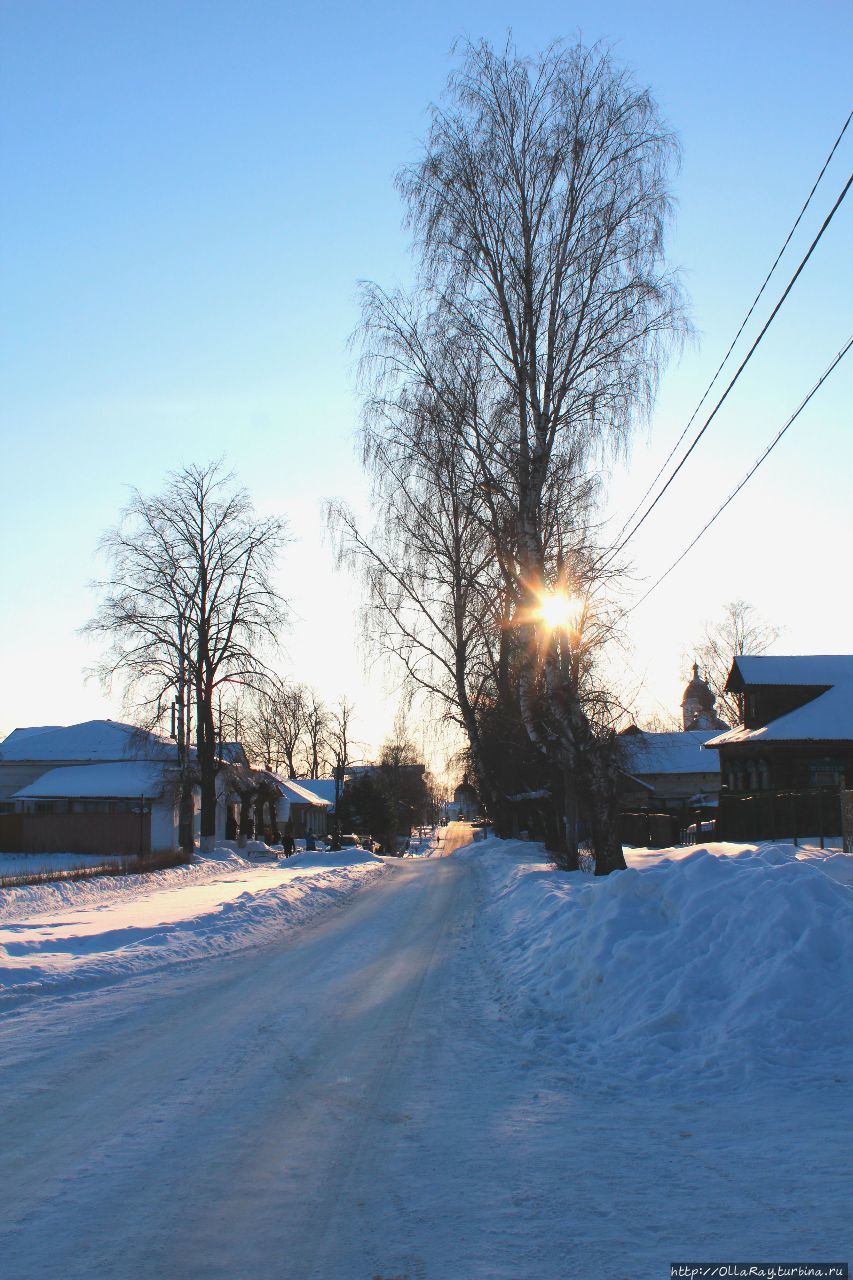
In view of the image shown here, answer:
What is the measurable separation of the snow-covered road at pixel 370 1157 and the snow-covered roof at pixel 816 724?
31.1 meters

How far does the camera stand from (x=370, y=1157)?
16.9ft

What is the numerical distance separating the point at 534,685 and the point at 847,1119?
13617 mm

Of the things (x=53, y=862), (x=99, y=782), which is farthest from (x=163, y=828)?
(x=53, y=862)

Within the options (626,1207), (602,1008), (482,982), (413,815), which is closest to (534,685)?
(482,982)

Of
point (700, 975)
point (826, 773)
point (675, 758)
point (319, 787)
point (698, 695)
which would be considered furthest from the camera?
point (319, 787)

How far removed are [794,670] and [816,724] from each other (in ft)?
13.5

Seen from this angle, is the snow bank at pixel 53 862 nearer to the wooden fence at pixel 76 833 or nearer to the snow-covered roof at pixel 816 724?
the wooden fence at pixel 76 833

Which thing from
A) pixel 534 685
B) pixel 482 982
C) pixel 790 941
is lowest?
pixel 482 982

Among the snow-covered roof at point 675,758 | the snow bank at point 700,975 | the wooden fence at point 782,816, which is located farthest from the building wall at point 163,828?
the snow bank at point 700,975

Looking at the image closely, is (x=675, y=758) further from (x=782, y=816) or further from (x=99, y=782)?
(x=782, y=816)

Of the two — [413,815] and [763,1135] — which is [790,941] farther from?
[413,815]

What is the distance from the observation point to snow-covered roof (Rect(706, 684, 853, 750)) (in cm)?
3709

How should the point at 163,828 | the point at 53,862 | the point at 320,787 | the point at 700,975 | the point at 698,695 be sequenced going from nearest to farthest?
the point at 700,975
the point at 53,862
the point at 163,828
the point at 698,695
the point at 320,787

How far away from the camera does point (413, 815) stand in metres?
105
